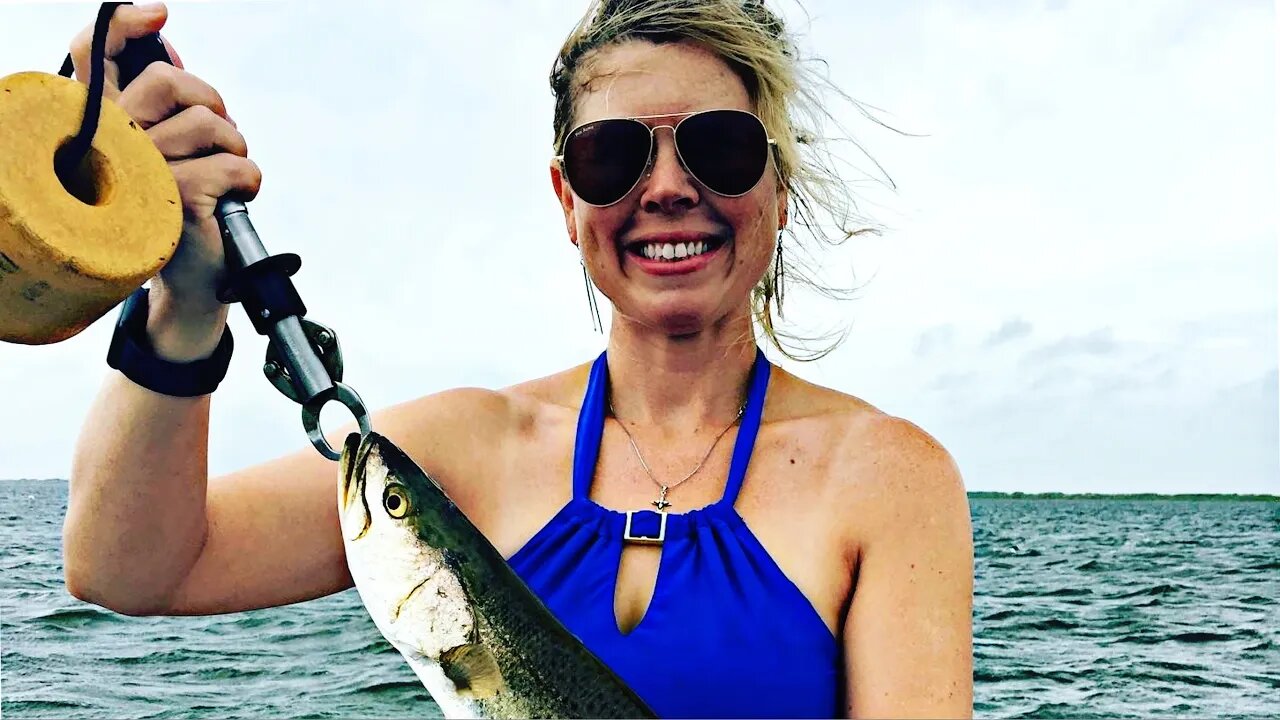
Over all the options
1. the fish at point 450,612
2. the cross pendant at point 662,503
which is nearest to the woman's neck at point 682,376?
the cross pendant at point 662,503

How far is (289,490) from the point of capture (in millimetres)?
2768

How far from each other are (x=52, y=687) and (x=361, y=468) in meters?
15.2

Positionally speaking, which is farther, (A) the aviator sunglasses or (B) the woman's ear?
(B) the woman's ear

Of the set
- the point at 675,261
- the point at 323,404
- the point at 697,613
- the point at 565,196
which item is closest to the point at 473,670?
the point at 323,404

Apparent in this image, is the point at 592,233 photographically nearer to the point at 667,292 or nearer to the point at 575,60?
the point at 667,292

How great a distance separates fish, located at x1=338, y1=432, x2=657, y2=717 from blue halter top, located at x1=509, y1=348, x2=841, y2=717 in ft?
1.32

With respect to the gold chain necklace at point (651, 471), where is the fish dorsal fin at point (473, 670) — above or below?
below

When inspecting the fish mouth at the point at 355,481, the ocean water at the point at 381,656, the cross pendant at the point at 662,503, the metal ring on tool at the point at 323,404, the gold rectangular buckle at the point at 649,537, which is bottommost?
the ocean water at the point at 381,656

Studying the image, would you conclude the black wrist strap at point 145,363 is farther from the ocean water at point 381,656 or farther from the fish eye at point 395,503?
the ocean water at point 381,656

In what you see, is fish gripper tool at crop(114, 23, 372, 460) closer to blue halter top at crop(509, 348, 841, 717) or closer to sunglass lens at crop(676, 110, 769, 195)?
blue halter top at crop(509, 348, 841, 717)

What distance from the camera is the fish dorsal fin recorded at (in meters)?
2.03

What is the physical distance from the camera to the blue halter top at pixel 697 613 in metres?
2.49

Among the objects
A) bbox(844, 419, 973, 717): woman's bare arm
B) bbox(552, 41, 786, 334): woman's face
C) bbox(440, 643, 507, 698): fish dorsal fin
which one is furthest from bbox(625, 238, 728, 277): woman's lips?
bbox(440, 643, 507, 698): fish dorsal fin

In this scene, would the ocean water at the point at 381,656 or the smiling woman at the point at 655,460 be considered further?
the ocean water at the point at 381,656
